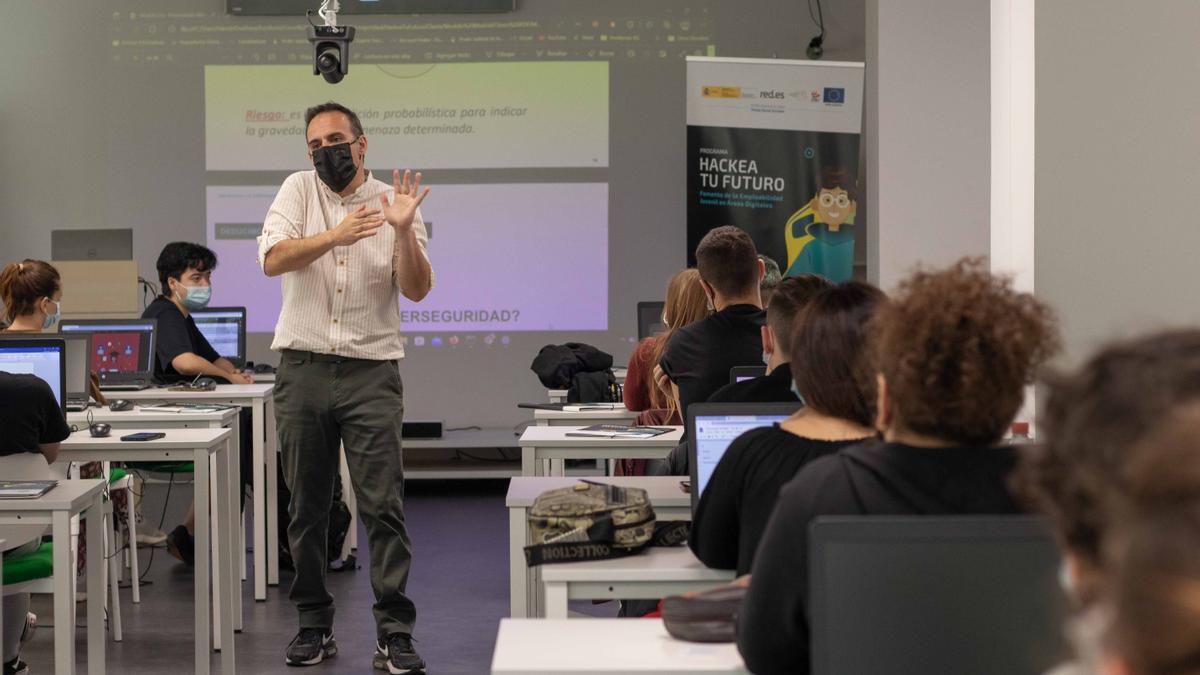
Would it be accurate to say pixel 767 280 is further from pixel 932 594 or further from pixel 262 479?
pixel 932 594

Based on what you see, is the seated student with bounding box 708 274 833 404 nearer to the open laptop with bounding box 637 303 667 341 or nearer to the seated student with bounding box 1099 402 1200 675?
the seated student with bounding box 1099 402 1200 675

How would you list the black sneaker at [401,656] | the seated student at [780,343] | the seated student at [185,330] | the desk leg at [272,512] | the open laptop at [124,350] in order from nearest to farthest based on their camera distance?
the seated student at [780,343] → the black sneaker at [401,656] → the desk leg at [272,512] → the open laptop at [124,350] → the seated student at [185,330]

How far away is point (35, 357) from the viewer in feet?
16.0

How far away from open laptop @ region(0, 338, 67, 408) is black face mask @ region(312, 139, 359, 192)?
1.37 meters

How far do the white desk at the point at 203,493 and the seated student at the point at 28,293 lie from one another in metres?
1.04

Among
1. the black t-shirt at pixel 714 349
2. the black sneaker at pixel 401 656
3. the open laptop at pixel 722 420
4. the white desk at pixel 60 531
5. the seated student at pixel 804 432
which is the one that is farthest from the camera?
the black sneaker at pixel 401 656

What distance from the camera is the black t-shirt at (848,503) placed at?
5.26ft

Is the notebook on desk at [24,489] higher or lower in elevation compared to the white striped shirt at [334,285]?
lower

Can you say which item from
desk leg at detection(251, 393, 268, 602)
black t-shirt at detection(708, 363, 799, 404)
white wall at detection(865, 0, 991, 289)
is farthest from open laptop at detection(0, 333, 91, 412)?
black t-shirt at detection(708, 363, 799, 404)

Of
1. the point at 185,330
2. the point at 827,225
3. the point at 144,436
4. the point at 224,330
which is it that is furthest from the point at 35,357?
the point at 827,225

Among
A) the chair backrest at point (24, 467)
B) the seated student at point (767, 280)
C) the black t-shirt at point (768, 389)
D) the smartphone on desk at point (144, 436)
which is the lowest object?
the chair backrest at point (24, 467)

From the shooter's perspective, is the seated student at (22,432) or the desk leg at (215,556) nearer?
the seated student at (22,432)

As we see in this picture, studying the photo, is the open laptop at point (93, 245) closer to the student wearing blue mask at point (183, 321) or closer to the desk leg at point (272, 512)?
the student wearing blue mask at point (183, 321)

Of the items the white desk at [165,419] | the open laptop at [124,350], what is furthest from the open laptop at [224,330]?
the white desk at [165,419]
